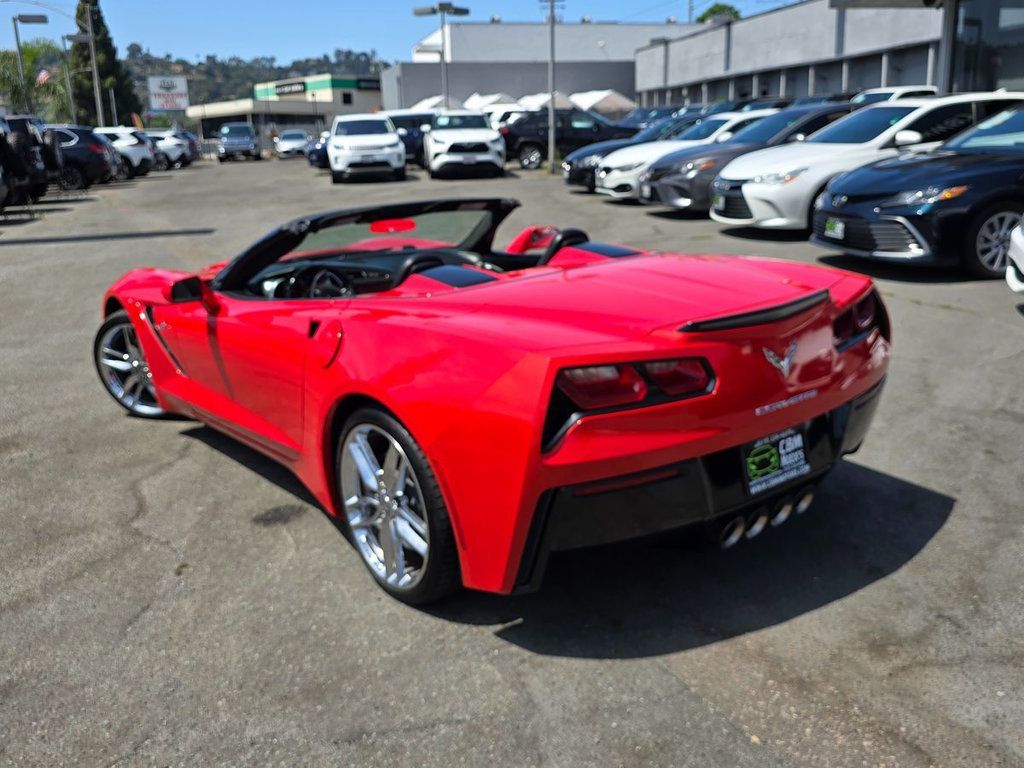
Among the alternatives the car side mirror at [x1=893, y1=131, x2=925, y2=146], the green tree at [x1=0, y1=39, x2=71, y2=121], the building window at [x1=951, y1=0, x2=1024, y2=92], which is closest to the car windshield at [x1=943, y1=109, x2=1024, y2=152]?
the car side mirror at [x1=893, y1=131, x2=925, y2=146]

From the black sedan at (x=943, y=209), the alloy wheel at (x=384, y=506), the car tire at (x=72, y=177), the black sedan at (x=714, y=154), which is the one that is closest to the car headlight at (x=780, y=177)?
the black sedan at (x=943, y=209)

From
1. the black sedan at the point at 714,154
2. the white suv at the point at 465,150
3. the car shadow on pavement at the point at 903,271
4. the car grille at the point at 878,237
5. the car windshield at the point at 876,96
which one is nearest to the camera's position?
the car grille at the point at 878,237

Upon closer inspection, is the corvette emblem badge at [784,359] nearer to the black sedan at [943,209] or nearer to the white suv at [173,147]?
the black sedan at [943,209]

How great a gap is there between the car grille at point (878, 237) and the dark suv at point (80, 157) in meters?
20.3

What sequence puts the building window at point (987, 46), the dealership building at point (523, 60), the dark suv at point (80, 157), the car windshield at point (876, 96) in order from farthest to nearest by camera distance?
the dealership building at point (523, 60) < the dark suv at point (80, 157) < the building window at point (987, 46) < the car windshield at point (876, 96)

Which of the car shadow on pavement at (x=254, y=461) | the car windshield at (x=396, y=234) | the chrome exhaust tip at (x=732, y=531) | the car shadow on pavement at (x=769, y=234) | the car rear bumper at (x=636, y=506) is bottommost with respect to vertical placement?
the car shadow on pavement at (x=254, y=461)

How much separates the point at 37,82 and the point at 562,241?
58079 millimetres

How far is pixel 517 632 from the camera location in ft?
9.90

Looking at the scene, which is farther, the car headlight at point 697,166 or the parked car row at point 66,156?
the parked car row at point 66,156

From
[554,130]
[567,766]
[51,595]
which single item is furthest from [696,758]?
[554,130]

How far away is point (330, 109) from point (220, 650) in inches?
3945

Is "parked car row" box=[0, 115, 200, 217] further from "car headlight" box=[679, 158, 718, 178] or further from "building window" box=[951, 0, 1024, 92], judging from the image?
"building window" box=[951, 0, 1024, 92]

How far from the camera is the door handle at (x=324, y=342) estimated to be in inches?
Result: 128

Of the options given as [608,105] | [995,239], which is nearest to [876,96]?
[995,239]
